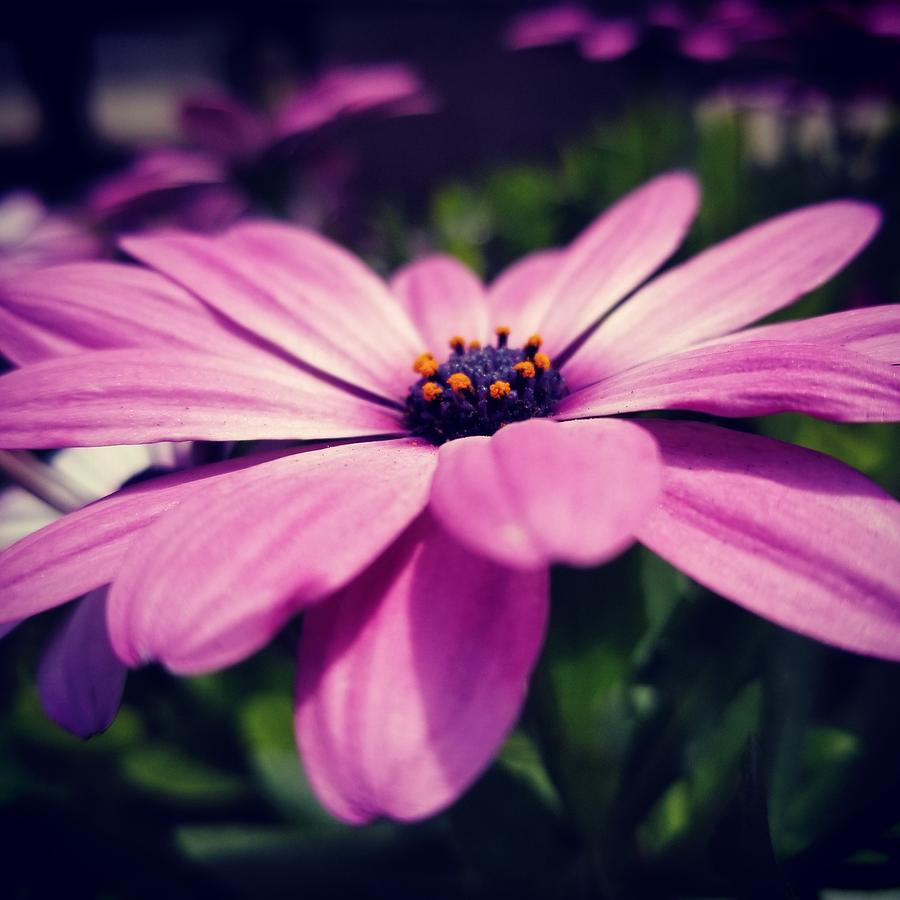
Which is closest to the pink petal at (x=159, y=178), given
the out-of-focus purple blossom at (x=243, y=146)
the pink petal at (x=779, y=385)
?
the out-of-focus purple blossom at (x=243, y=146)

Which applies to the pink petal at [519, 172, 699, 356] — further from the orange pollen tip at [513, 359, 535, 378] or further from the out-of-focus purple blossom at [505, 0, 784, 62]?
the out-of-focus purple blossom at [505, 0, 784, 62]

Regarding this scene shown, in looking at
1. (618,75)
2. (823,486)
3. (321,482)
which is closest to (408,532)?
(321,482)

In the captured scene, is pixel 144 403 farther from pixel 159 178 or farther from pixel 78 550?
pixel 159 178

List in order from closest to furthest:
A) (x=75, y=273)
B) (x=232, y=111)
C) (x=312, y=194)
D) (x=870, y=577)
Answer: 1. (x=870, y=577)
2. (x=75, y=273)
3. (x=232, y=111)
4. (x=312, y=194)

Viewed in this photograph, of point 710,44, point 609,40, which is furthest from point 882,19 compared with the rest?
point 609,40

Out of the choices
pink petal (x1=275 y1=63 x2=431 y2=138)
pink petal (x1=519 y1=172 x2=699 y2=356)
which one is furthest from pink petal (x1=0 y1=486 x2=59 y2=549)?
pink petal (x1=275 y1=63 x2=431 y2=138)

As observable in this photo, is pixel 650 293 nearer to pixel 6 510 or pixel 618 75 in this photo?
pixel 6 510
